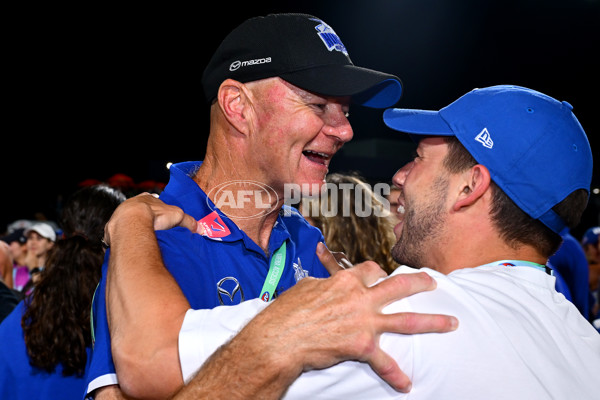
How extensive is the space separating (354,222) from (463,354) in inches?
88.7

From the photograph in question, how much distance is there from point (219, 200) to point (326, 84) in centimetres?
53

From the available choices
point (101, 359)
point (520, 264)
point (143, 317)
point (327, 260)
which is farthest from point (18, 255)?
point (520, 264)

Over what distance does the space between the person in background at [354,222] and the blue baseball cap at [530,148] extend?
179 centimetres

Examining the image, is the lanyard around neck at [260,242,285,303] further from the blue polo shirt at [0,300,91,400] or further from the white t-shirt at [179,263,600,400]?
the blue polo shirt at [0,300,91,400]

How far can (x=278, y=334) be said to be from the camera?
1.09 meters

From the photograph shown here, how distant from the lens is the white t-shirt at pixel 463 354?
43.8 inches

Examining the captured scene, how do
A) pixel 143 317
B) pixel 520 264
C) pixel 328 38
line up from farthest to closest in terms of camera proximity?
1. pixel 328 38
2. pixel 520 264
3. pixel 143 317

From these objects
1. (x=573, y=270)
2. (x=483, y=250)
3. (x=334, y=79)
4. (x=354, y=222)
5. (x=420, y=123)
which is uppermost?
(x=334, y=79)

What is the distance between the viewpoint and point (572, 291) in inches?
173

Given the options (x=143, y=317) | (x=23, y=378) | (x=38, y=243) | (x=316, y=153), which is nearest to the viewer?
(x=143, y=317)

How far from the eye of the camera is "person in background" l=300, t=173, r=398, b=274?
3.31 metres

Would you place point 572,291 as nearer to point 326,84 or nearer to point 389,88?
point 389,88

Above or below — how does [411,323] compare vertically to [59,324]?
above

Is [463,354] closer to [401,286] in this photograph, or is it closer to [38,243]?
[401,286]
